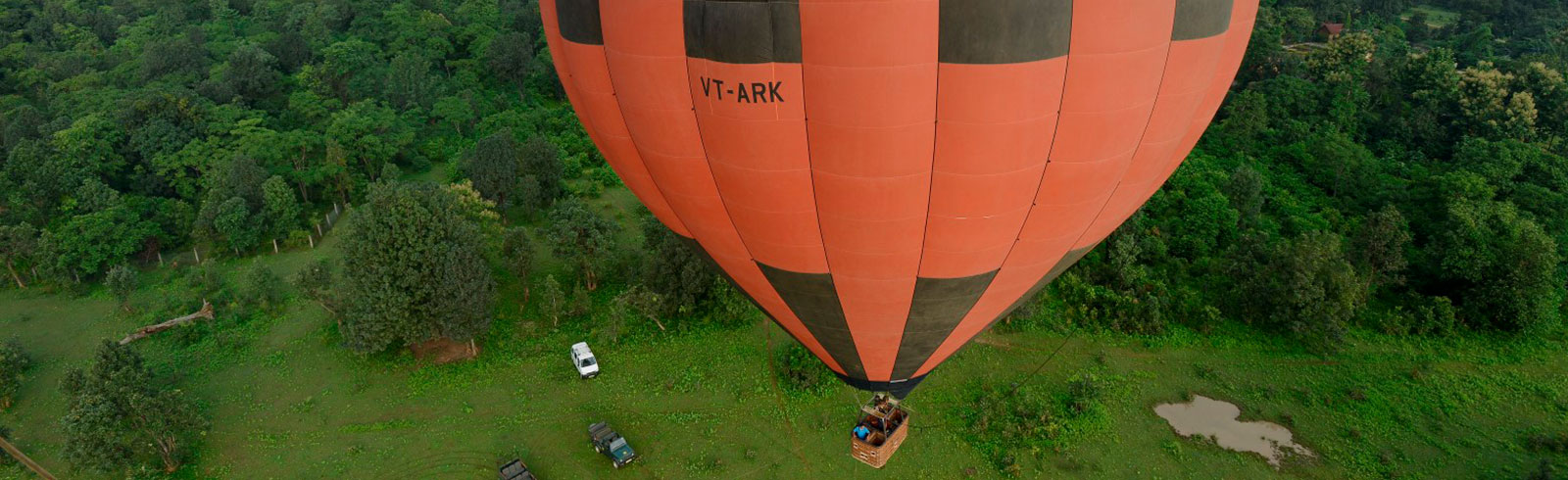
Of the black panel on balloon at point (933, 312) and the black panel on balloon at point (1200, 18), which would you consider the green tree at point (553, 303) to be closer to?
the black panel on balloon at point (933, 312)

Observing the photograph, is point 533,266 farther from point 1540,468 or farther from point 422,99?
point 1540,468

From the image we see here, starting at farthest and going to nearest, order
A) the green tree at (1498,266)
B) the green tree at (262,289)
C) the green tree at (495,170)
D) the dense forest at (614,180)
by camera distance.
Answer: the green tree at (495,170) < the green tree at (262,289) < the dense forest at (614,180) < the green tree at (1498,266)

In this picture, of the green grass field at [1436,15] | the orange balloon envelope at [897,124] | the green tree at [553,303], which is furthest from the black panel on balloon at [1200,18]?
the green grass field at [1436,15]

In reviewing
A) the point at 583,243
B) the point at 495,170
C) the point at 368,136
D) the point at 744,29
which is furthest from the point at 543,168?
the point at 744,29

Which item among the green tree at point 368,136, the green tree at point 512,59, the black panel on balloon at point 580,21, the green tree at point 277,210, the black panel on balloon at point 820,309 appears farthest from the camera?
the green tree at point 512,59

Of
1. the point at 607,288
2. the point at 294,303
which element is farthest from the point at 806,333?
the point at 294,303
